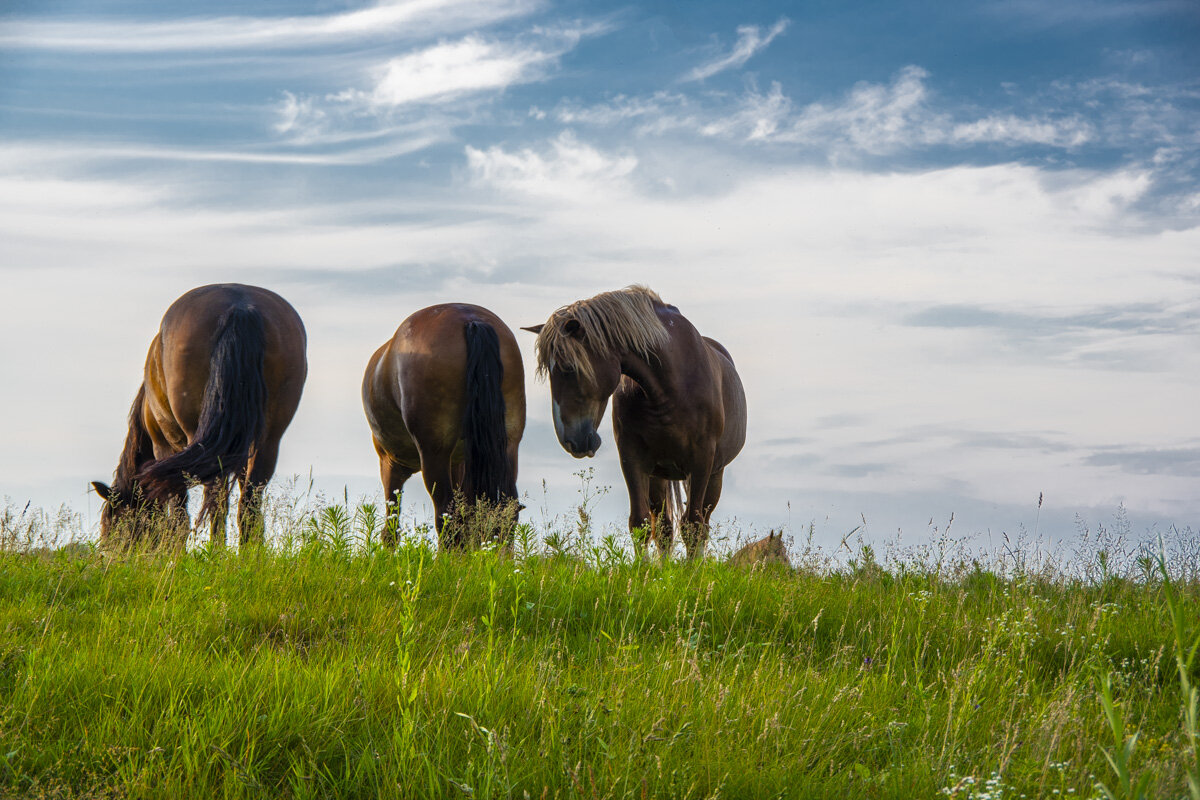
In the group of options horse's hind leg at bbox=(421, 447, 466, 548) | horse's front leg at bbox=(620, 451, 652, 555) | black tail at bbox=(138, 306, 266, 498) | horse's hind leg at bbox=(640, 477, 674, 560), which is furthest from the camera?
horse's hind leg at bbox=(640, 477, 674, 560)

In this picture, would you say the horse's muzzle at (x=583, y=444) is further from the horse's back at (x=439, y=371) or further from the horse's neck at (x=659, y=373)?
the horse's back at (x=439, y=371)

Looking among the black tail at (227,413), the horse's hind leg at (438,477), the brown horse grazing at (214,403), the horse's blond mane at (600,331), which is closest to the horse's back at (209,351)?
the brown horse grazing at (214,403)

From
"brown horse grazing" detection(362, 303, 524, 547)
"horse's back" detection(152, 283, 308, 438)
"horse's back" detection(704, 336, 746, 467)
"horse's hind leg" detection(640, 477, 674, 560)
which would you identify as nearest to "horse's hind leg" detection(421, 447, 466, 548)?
"brown horse grazing" detection(362, 303, 524, 547)

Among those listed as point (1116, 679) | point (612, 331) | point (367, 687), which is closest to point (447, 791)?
point (367, 687)

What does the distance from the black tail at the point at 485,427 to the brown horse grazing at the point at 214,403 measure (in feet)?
6.05

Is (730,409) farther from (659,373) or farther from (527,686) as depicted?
(527,686)

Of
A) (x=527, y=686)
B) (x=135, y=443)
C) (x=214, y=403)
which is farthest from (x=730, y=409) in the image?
(x=527, y=686)

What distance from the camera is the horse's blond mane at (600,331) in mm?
7594

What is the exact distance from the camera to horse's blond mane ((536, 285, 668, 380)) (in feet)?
24.9

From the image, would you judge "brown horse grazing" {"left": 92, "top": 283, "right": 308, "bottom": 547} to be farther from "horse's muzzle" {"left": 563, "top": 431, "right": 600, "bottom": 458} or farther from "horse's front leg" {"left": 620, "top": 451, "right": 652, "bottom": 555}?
"horse's front leg" {"left": 620, "top": 451, "right": 652, "bottom": 555}

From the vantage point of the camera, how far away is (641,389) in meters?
8.62

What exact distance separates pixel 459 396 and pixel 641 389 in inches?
67.2

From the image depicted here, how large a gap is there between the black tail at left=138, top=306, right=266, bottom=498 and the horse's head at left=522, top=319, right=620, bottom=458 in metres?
2.65

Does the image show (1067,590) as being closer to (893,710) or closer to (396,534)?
(893,710)
